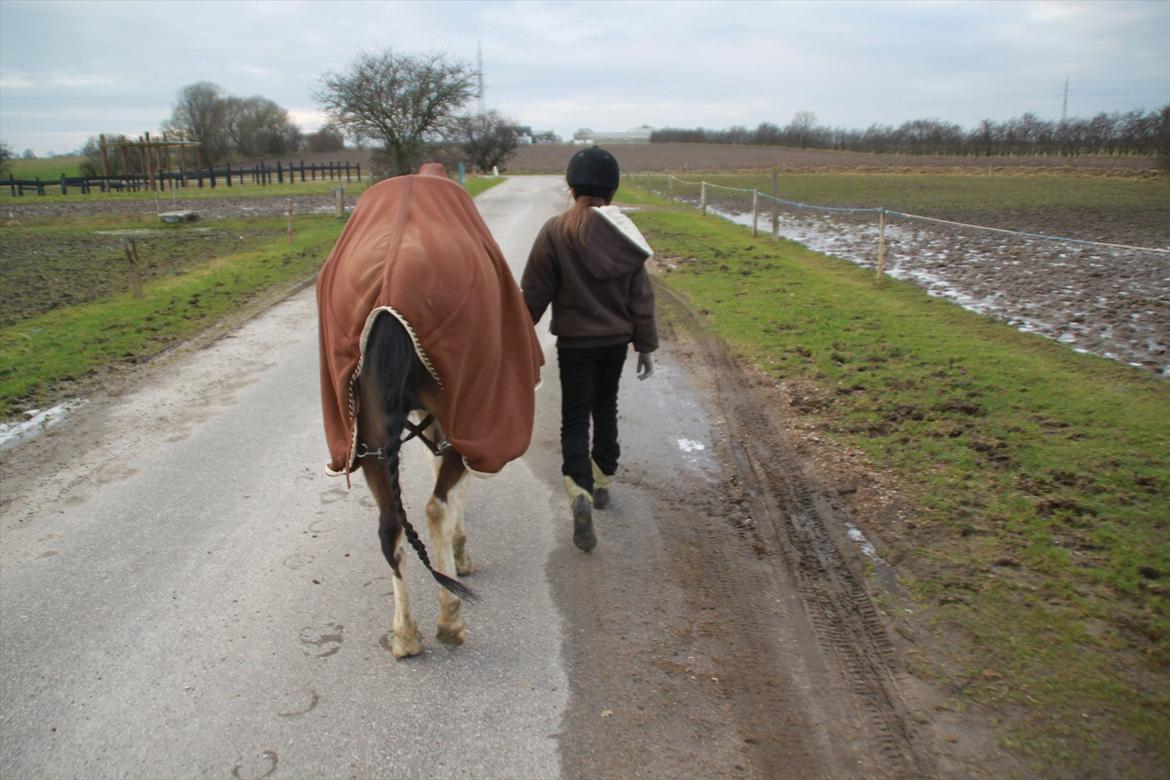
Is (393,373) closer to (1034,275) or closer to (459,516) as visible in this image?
(459,516)

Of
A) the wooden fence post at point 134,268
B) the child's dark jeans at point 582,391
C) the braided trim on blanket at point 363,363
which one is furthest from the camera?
the wooden fence post at point 134,268

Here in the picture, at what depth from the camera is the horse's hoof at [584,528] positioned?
4180 mm

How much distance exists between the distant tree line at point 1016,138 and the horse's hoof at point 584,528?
151 ft

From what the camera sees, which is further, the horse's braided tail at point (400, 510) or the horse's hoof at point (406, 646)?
the horse's hoof at point (406, 646)

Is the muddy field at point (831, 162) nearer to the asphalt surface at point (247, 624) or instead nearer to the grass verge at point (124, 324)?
Result: the grass verge at point (124, 324)

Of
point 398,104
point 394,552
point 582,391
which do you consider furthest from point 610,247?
point 398,104

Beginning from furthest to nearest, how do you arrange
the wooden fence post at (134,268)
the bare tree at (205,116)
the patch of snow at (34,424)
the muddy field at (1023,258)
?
the bare tree at (205,116), the wooden fence post at (134,268), the muddy field at (1023,258), the patch of snow at (34,424)

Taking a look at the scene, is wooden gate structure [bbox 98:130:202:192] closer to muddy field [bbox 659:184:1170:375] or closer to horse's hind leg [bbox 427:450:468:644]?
muddy field [bbox 659:184:1170:375]

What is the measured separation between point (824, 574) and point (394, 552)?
2.14 metres

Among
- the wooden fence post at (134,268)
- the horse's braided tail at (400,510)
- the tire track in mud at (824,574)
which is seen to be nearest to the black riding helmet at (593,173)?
the horse's braided tail at (400,510)

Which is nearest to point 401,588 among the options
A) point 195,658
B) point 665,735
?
point 195,658

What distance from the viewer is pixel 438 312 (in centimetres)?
306

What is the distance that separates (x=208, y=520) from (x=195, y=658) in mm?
1419

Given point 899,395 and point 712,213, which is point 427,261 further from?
point 712,213
